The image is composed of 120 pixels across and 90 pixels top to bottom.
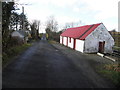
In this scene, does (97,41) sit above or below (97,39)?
below

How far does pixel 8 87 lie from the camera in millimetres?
5660

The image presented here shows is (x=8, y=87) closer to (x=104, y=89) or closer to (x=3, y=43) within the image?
(x=104, y=89)

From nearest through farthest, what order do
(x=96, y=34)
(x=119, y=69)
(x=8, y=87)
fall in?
(x=8, y=87)
(x=119, y=69)
(x=96, y=34)

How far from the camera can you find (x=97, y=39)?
18.5m

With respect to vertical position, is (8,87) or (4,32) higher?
(4,32)

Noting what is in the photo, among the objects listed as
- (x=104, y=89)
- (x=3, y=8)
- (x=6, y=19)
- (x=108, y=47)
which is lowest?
(x=104, y=89)

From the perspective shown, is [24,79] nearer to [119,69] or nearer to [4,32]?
[119,69]

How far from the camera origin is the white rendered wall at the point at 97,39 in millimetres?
18141

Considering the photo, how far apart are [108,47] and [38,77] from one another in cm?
1578

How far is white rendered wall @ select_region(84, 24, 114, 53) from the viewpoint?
59.5ft

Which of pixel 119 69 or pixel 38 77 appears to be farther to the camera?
pixel 119 69

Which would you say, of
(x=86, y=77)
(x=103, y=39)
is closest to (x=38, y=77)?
(x=86, y=77)

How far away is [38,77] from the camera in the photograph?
7.15 m

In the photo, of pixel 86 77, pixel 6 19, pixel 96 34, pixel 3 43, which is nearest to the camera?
pixel 86 77
